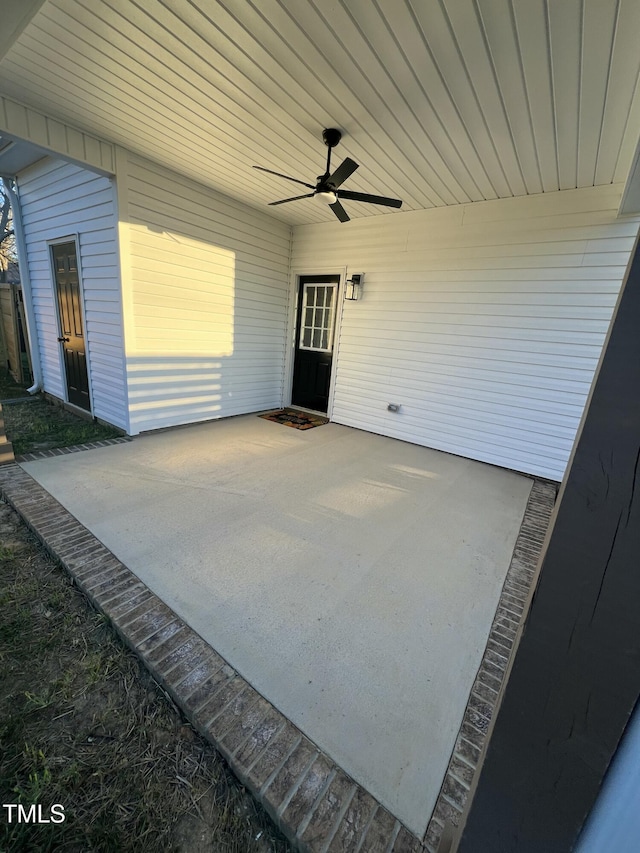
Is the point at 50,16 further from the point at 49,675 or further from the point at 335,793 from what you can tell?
the point at 335,793

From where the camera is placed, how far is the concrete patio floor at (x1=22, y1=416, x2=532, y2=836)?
1310 mm

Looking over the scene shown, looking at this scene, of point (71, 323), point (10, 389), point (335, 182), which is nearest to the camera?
point (335, 182)

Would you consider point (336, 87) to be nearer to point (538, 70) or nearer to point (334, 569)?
point (538, 70)

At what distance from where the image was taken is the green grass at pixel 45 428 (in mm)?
3570

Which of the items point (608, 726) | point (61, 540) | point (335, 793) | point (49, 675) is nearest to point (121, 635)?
point (49, 675)

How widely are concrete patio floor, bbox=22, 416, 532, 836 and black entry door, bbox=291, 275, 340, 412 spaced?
1808mm

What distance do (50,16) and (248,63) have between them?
104 centimetres

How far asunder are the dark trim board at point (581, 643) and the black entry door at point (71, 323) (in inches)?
200

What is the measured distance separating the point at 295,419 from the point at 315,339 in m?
1.32

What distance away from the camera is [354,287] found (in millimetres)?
4695

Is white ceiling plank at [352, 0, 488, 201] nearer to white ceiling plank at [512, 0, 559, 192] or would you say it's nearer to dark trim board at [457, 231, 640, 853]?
white ceiling plank at [512, 0, 559, 192]

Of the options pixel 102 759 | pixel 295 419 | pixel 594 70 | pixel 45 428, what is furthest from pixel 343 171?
A: pixel 45 428

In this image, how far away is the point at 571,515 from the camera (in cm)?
49

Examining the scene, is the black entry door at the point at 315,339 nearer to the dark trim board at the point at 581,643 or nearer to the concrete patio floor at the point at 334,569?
the concrete patio floor at the point at 334,569
